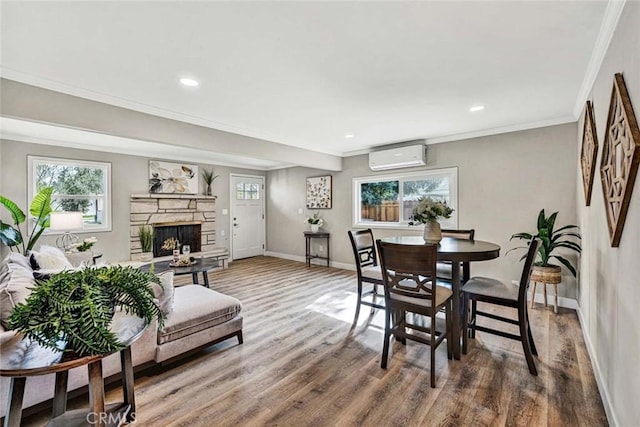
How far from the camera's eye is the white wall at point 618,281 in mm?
1373

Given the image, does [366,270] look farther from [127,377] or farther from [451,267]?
[127,377]

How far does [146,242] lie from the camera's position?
17.7ft

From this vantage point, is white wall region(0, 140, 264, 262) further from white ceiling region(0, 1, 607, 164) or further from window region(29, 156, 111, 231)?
white ceiling region(0, 1, 607, 164)

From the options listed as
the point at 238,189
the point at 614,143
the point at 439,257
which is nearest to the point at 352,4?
the point at 614,143

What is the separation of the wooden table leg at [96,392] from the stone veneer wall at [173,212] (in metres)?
4.70

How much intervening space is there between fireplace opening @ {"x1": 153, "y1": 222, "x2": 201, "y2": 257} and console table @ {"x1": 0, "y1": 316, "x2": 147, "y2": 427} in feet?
15.3

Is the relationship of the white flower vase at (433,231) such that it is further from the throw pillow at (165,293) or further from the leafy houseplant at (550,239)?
the throw pillow at (165,293)

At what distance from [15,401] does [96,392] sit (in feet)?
1.01

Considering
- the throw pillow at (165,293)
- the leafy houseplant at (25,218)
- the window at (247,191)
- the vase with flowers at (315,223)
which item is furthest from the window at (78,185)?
the throw pillow at (165,293)

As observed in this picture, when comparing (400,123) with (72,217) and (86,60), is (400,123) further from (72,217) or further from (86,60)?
(72,217)

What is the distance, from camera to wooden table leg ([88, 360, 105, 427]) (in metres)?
1.21

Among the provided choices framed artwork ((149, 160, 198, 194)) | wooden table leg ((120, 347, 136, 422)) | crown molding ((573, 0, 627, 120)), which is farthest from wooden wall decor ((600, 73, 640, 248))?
framed artwork ((149, 160, 198, 194))

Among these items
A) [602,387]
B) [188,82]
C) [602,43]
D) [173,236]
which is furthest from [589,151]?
[173,236]

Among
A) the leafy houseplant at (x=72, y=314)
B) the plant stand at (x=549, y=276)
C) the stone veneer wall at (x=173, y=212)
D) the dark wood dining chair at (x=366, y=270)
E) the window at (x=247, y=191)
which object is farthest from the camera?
the window at (x=247, y=191)
